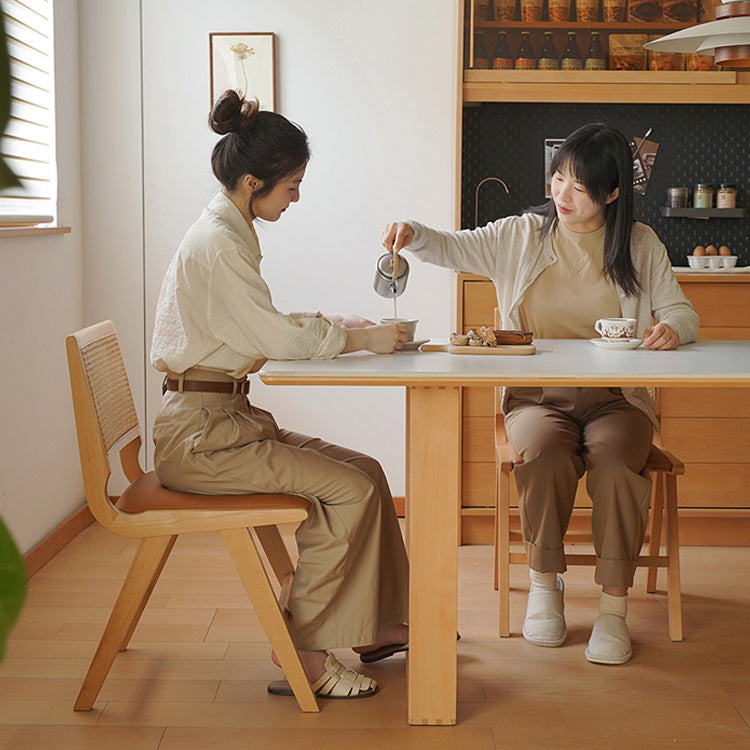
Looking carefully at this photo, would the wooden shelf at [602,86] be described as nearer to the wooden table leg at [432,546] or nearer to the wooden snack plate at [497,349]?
the wooden snack plate at [497,349]

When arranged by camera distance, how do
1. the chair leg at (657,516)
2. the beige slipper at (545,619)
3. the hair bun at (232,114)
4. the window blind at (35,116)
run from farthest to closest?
1. the window blind at (35,116)
2. the chair leg at (657,516)
3. the beige slipper at (545,619)
4. the hair bun at (232,114)

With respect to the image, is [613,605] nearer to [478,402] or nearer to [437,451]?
[437,451]

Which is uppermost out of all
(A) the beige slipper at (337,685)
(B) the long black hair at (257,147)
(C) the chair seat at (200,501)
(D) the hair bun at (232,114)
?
(D) the hair bun at (232,114)

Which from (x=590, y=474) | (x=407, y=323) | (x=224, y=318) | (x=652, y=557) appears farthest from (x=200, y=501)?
(x=652, y=557)

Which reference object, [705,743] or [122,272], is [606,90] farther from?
[705,743]

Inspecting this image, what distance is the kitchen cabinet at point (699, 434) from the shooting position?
3029 millimetres

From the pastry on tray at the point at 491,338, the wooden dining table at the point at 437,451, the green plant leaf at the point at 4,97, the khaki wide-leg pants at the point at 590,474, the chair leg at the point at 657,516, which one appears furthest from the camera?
the chair leg at the point at 657,516

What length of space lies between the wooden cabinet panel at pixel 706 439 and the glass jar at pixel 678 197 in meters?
0.84

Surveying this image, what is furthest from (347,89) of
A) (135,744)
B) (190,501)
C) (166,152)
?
(135,744)

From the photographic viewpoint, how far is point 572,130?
3455mm

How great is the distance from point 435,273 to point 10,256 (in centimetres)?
146

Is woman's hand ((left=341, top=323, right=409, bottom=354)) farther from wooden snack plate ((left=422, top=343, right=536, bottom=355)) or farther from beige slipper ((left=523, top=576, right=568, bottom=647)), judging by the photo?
beige slipper ((left=523, top=576, right=568, bottom=647))

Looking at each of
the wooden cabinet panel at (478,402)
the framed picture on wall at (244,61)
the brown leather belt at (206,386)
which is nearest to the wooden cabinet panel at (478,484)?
the wooden cabinet panel at (478,402)

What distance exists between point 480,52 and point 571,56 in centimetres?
29
